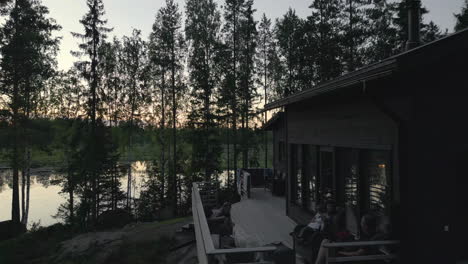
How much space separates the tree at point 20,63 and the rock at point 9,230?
0.39 m

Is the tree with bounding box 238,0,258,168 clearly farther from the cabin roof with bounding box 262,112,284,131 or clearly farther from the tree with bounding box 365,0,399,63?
the tree with bounding box 365,0,399,63

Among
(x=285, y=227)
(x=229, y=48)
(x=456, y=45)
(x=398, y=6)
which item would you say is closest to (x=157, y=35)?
(x=229, y=48)

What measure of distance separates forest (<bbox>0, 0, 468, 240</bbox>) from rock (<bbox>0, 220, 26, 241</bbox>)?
2.26ft

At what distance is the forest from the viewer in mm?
19797

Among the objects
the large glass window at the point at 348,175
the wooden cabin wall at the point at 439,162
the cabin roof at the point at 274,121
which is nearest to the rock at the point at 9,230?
the cabin roof at the point at 274,121

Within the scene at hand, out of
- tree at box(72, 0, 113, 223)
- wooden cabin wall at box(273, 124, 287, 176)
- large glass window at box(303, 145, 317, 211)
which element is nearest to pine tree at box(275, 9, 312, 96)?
wooden cabin wall at box(273, 124, 287, 176)

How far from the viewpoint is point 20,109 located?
20.0 meters

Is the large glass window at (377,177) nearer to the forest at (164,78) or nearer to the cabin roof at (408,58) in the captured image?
the cabin roof at (408,58)

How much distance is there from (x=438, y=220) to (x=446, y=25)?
26.6m

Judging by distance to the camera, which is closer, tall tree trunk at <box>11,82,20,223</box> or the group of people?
the group of people

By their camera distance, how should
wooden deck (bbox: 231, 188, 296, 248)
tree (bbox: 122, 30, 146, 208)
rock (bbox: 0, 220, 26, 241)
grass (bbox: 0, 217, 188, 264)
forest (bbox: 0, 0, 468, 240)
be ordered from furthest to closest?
tree (bbox: 122, 30, 146, 208) < forest (bbox: 0, 0, 468, 240) < rock (bbox: 0, 220, 26, 241) < grass (bbox: 0, 217, 188, 264) < wooden deck (bbox: 231, 188, 296, 248)

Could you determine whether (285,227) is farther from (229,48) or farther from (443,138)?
(229,48)

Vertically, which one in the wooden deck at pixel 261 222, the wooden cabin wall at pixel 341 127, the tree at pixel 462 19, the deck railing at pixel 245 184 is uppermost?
the tree at pixel 462 19

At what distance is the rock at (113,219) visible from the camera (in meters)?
21.0
